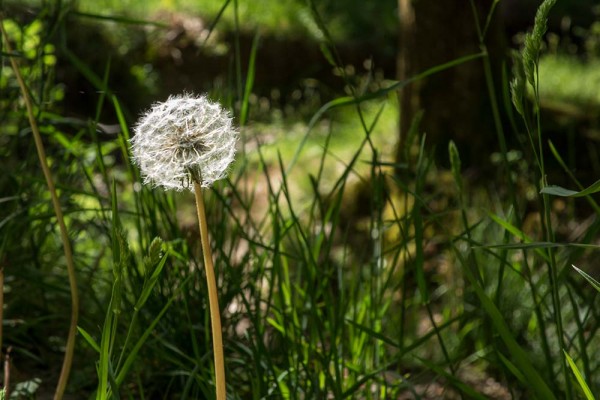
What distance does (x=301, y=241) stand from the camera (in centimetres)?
288

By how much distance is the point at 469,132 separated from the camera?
523 cm

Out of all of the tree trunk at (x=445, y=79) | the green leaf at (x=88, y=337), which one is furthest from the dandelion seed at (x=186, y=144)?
the tree trunk at (x=445, y=79)

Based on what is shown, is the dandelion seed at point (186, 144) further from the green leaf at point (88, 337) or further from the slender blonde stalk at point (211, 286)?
the green leaf at point (88, 337)

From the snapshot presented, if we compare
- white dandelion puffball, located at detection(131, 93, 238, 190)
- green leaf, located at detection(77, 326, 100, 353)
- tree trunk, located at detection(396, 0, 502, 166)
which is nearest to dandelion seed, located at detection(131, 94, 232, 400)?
white dandelion puffball, located at detection(131, 93, 238, 190)

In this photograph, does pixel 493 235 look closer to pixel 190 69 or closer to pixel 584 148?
pixel 584 148

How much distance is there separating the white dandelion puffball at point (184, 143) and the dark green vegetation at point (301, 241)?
0.31 ft

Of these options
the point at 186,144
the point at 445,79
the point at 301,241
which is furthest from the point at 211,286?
the point at 445,79

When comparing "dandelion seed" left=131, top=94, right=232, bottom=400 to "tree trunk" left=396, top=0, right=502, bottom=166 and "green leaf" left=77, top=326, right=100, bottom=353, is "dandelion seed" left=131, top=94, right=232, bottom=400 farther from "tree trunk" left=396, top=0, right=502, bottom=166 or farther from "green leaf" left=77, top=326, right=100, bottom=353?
"tree trunk" left=396, top=0, right=502, bottom=166

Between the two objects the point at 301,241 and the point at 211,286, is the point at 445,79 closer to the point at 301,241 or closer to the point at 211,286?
the point at 301,241

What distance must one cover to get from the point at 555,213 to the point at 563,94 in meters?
1.72

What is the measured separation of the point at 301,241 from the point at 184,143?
1777 mm

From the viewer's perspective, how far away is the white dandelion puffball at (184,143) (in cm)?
113

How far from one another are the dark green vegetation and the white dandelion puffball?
3.8 inches

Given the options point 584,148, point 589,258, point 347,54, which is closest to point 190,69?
point 347,54
